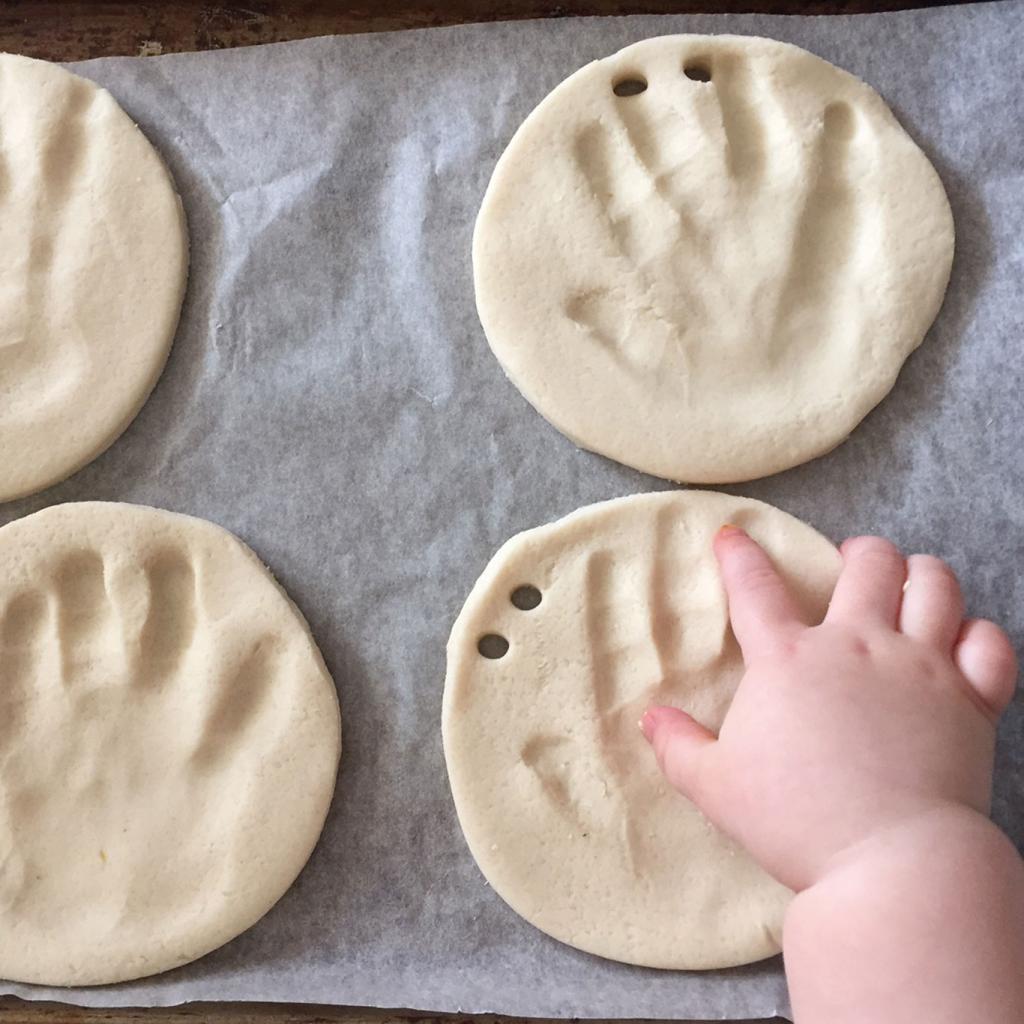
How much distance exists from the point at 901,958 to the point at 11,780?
2.24 ft

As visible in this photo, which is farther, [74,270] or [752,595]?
[74,270]

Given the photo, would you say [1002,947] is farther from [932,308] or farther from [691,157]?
[691,157]

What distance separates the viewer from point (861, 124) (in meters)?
0.96

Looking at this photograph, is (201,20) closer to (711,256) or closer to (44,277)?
(44,277)

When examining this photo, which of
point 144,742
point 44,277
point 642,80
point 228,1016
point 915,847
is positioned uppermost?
point 642,80

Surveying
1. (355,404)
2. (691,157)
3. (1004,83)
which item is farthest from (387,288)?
(1004,83)

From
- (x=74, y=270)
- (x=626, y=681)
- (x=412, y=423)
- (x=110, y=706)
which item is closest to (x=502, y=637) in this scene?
(x=626, y=681)

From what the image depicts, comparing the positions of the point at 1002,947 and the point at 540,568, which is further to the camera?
the point at 540,568

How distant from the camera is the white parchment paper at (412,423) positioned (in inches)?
34.2

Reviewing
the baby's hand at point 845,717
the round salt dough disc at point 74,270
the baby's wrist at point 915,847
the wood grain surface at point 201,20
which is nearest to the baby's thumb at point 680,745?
the baby's hand at point 845,717

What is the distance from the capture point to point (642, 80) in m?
0.98

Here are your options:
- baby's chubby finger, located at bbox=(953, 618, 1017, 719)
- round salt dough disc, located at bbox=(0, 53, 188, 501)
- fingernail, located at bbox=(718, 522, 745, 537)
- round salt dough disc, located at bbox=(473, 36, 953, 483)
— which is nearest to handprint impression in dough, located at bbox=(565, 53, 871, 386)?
round salt dough disc, located at bbox=(473, 36, 953, 483)

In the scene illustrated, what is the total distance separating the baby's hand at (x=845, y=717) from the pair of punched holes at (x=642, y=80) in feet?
1.43

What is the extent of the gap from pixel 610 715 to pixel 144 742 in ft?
1.25
